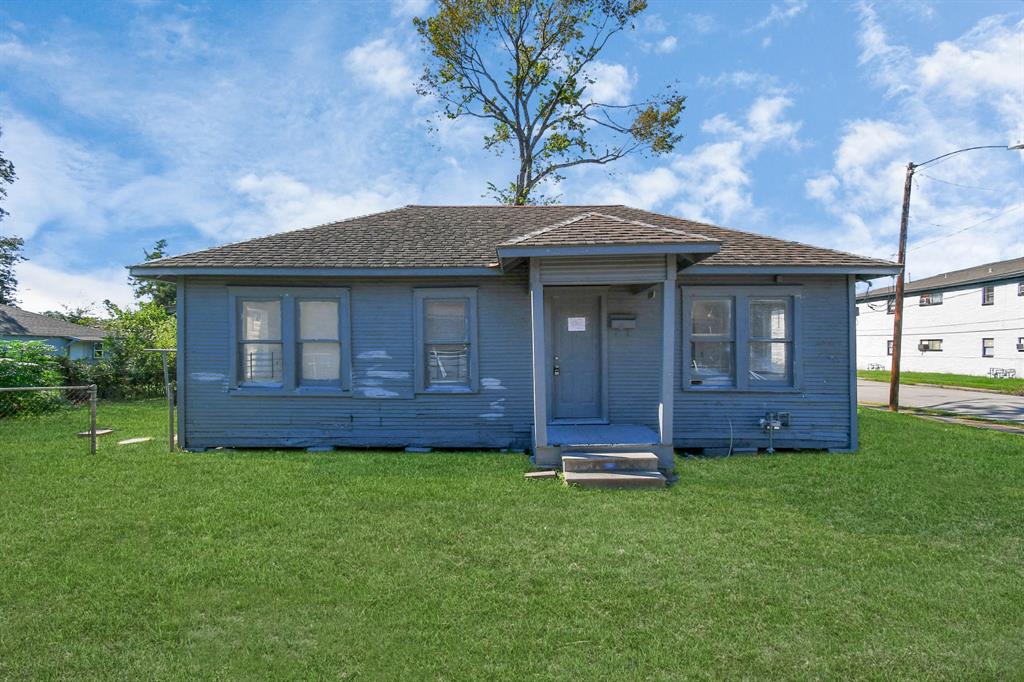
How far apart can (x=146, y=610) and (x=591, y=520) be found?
11.1 feet

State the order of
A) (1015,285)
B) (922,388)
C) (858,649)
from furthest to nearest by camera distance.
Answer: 1. (1015,285)
2. (922,388)
3. (858,649)

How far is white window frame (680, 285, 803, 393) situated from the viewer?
25.7 feet

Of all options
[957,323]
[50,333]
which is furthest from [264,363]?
[957,323]

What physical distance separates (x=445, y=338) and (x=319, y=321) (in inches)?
80.3

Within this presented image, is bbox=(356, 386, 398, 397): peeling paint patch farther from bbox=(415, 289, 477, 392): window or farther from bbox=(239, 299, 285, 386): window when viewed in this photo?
bbox=(239, 299, 285, 386): window

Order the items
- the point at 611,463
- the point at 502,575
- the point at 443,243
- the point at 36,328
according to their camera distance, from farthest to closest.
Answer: the point at 36,328, the point at 443,243, the point at 611,463, the point at 502,575

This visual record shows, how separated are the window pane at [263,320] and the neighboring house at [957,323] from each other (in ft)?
67.0

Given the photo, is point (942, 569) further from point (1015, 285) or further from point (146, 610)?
point (1015, 285)

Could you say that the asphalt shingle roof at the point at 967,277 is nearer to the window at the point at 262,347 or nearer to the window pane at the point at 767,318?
the window pane at the point at 767,318

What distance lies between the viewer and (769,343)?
8000mm

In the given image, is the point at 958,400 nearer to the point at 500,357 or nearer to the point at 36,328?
the point at 500,357

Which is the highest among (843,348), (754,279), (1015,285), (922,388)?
(1015,285)

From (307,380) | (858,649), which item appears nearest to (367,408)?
(307,380)

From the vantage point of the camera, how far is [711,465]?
6.91 meters
